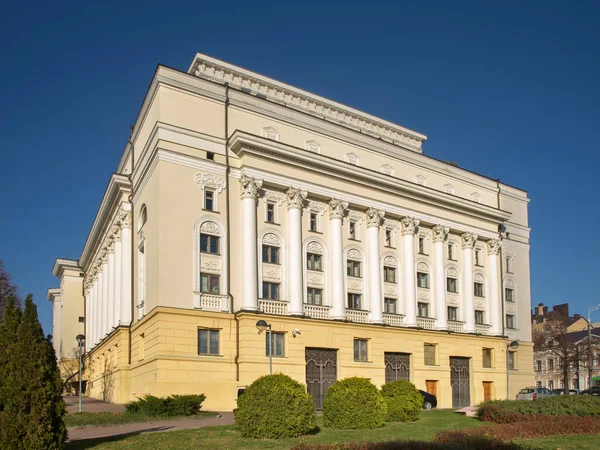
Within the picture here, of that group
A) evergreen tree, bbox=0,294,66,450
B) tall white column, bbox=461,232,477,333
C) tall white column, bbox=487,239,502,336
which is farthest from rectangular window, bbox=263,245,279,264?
evergreen tree, bbox=0,294,66,450

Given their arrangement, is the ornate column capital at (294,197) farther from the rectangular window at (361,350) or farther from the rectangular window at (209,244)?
the rectangular window at (361,350)

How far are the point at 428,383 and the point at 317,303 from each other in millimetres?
11331

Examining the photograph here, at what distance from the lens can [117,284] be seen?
151 feet

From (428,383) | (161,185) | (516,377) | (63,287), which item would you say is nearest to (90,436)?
(161,185)

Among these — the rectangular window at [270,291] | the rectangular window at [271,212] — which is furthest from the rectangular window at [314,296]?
the rectangular window at [271,212]

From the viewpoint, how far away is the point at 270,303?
38438 mm

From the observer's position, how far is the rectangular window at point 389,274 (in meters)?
46.0

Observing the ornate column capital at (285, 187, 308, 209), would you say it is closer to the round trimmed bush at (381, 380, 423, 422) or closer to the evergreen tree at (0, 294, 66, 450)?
the round trimmed bush at (381, 380, 423, 422)

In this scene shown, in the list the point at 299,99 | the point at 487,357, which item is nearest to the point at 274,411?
the point at 299,99

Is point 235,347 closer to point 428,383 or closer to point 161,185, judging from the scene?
point 161,185

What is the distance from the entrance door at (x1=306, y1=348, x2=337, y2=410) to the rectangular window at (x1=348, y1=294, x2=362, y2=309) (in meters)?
3.63

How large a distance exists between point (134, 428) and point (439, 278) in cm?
2901

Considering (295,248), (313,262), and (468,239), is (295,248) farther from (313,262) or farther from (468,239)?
(468,239)

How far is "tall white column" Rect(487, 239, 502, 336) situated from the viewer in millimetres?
52678
